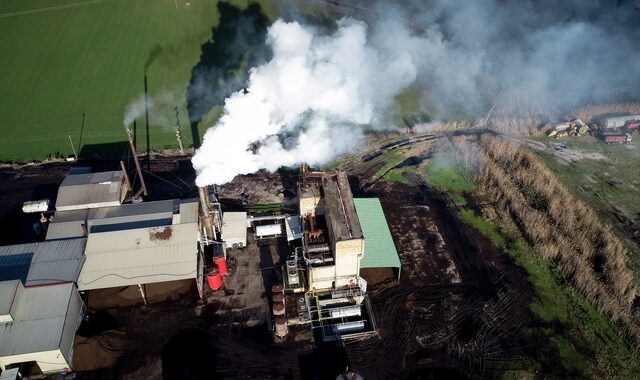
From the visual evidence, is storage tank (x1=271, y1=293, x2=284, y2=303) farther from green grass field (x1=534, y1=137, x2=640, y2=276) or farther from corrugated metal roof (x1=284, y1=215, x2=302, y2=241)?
green grass field (x1=534, y1=137, x2=640, y2=276)

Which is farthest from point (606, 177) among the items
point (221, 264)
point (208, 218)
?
point (208, 218)

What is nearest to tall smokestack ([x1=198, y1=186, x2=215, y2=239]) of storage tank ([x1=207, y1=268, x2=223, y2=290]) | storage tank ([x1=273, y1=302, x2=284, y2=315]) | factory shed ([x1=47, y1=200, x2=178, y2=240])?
factory shed ([x1=47, y1=200, x2=178, y2=240])

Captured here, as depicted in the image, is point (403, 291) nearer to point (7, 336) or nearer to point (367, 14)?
point (7, 336)

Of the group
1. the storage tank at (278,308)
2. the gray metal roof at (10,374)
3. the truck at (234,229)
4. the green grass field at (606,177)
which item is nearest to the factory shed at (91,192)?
the truck at (234,229)

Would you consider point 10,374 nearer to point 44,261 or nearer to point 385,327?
point 44,261

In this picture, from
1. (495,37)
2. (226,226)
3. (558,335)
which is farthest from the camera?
(495,37)

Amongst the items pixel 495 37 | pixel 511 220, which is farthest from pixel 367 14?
pixel 511 220
